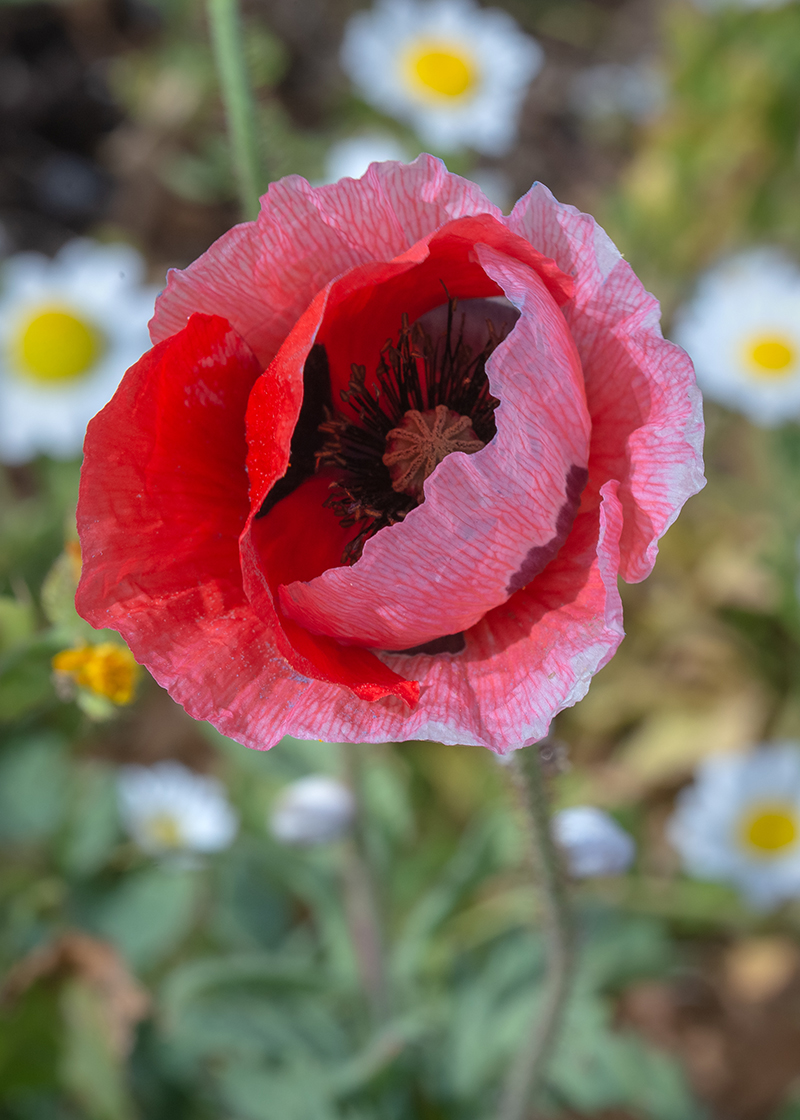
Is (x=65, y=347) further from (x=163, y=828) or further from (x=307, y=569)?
(x=307, y=569)

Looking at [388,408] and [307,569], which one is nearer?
[307,569]

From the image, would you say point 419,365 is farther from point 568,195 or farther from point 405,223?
point 568,195

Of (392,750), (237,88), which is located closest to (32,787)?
(392,750)

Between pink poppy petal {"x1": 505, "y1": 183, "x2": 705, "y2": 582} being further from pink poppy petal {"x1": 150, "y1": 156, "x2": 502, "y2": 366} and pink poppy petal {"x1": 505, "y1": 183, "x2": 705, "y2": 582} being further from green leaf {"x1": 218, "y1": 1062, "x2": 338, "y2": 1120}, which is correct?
green leaf {"x1": 218, "y1": 1062, "x2": 338, "y2": 1120}

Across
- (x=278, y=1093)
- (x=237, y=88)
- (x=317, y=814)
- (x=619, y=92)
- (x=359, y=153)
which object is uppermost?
(x=619, y=92)

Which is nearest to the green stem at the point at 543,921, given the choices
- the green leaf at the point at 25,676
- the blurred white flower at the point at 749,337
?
the green leaf at the point at 25,676

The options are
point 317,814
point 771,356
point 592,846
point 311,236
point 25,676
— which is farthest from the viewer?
point 771,356

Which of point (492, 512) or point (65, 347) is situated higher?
point (65, 347)
